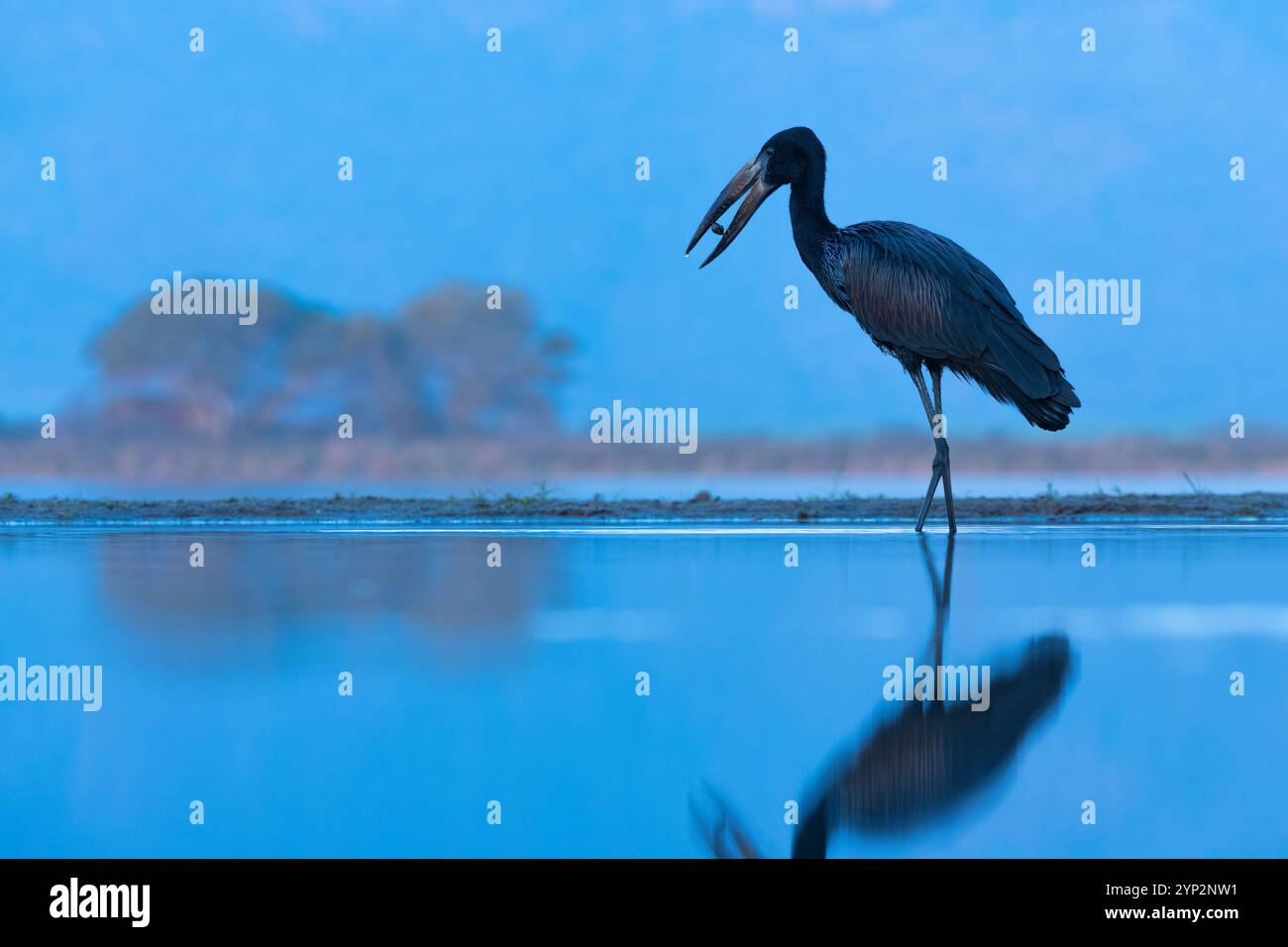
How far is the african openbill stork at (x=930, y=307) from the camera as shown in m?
7.12

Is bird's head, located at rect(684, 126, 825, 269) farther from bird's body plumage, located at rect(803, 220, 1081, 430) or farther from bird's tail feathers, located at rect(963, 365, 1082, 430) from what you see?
bird's tail feathers, located at rect(963, 365, 1082, 430)

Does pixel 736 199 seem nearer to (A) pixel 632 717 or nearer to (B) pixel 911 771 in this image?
(A) pixel 632 717

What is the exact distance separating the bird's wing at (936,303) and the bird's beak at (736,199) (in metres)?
1.06

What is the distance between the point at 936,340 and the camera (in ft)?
24.3

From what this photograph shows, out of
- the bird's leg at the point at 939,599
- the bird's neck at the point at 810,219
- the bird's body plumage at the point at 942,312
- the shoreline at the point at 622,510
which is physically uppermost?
the bird's neck at the point at 810,219

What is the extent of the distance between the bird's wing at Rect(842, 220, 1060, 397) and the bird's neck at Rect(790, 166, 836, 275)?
28 cm

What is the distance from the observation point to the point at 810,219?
27.3 feet

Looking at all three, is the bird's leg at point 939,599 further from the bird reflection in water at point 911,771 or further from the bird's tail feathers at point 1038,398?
the bird's tail feathers at point 1038,398

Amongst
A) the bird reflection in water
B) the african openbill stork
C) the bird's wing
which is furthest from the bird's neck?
the bird reflection in water

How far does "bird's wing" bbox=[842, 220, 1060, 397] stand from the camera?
7121 mm

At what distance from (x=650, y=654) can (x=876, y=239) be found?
508cm

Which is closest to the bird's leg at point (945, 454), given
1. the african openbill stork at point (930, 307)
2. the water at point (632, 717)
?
the african openbill stork at point (930, 307)
